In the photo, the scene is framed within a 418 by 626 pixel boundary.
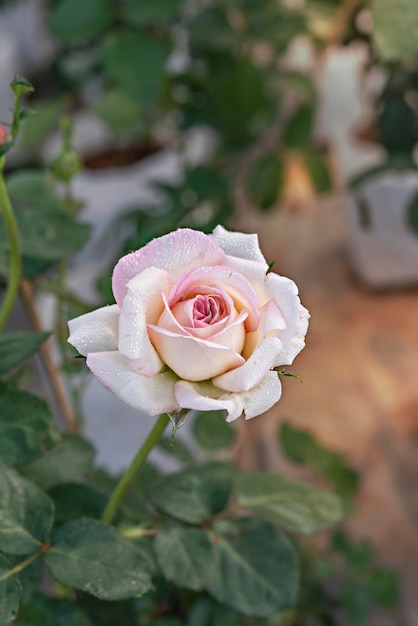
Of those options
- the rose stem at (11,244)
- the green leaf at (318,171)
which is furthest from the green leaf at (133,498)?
the green leaf at (318,171)

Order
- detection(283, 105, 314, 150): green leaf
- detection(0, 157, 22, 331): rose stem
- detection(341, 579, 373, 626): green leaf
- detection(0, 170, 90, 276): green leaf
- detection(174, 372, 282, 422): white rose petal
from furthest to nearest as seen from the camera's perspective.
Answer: detection(283, 105, 314, 150): green leaf < detection(341, 579, 373, 626): green leaf < detection(0, 170, 90, 276): green leaf < detection(0, 157, 22, 331): rose stem < detection(174, 372, 282, 422): white rose petal

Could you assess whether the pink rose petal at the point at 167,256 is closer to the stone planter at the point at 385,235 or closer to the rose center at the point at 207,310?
the rose center at the point at 207,310

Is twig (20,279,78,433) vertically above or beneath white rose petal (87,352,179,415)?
beneath

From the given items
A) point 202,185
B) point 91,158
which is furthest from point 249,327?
point 91,158

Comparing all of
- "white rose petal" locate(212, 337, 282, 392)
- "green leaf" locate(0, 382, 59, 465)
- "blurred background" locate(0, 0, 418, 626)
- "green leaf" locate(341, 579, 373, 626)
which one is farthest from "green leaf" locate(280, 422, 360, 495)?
"white rose petal" locate(212, 337, 282, 392)

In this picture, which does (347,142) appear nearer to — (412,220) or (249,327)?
(412,220)

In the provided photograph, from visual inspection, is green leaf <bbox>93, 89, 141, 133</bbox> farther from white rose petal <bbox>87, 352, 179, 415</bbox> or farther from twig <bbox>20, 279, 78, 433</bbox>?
white rose petal <bbox>87, 352, 179, 415</bbox>
